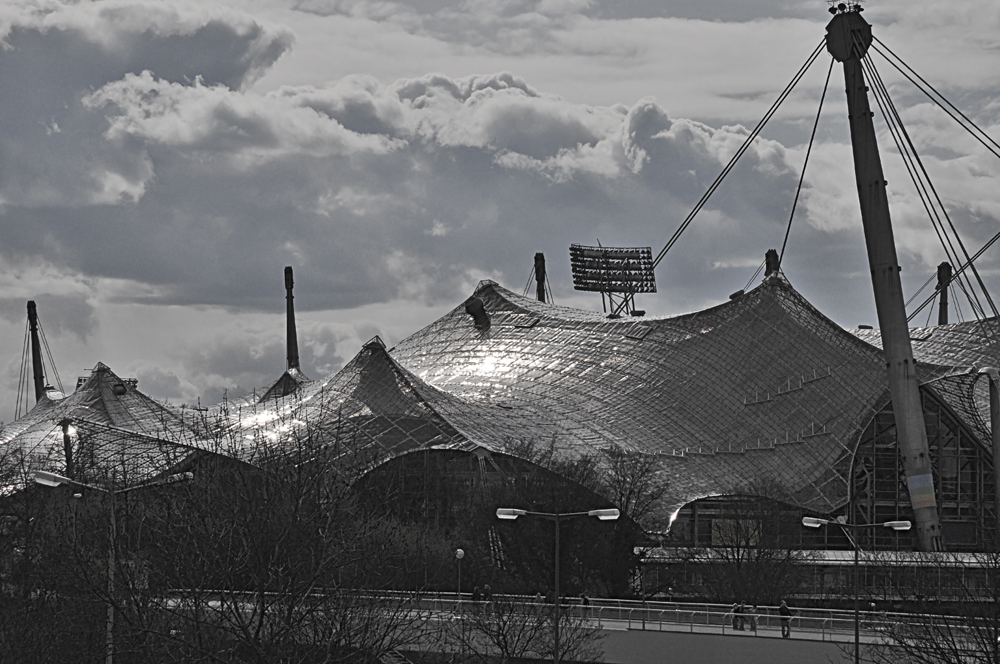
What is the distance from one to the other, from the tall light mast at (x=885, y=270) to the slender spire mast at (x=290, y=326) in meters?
78.7

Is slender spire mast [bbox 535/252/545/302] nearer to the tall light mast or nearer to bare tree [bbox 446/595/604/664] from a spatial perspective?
the tall light mast

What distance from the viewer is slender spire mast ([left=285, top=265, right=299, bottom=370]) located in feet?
473

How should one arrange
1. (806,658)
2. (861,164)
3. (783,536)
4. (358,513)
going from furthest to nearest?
(783,536) → (861,164) → (358,513) → (806,658)

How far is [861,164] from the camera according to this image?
238ft

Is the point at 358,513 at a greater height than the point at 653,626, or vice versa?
the point at 358,513

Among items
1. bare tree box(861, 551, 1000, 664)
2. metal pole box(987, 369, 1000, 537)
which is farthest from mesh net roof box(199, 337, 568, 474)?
metal pole box(987, 369, 1000, 537)

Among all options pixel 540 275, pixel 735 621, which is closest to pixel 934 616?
pixel 735 621

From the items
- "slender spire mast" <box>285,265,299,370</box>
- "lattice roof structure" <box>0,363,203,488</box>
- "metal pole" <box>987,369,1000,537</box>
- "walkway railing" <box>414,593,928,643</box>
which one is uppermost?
"slender spire mast" <box>285,265,299,370</box>

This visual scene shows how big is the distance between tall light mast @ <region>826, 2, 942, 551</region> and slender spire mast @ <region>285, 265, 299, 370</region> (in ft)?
258

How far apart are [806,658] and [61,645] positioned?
19.6 metres

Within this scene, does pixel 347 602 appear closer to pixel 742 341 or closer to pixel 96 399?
pixel 742 341

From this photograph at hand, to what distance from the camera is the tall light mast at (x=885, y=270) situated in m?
71.6

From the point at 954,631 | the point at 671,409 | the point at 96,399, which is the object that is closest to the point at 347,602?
the point at 954,631

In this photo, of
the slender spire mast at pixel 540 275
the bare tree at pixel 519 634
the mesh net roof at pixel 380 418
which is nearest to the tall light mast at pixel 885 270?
the mesh net roof at pixel 380 418
